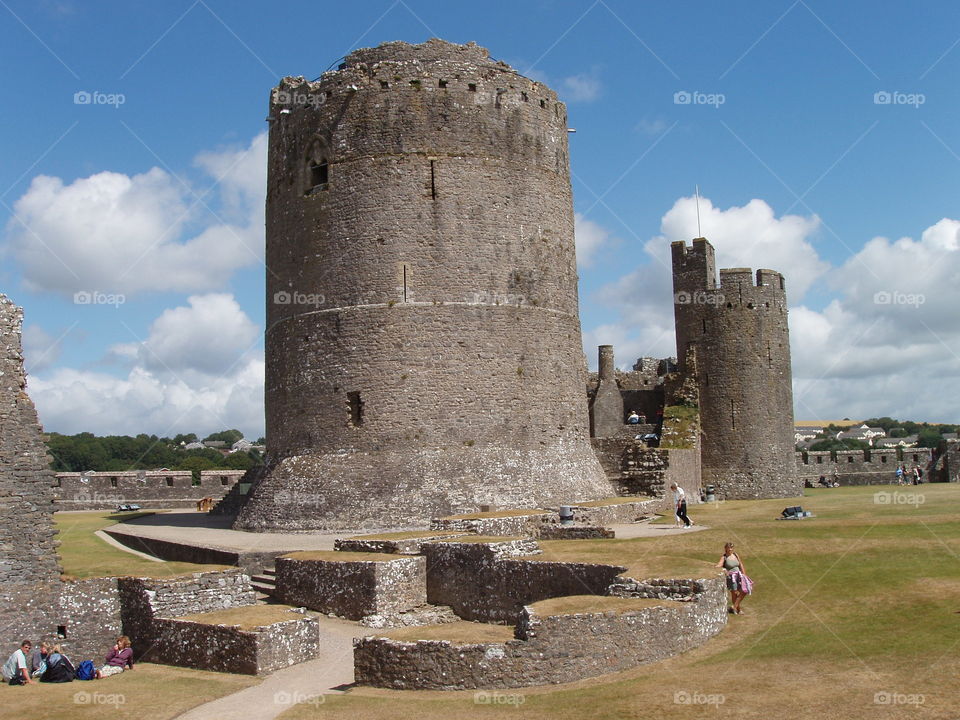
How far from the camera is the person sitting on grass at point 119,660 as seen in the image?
14.6 m

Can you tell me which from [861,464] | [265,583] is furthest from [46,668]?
[861,464]

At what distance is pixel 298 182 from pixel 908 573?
18.2 m

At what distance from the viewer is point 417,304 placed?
953 inches

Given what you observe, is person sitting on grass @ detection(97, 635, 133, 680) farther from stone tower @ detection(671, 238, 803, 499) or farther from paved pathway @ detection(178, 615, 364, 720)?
stone tower @ detection(671, 238, 803, 499)

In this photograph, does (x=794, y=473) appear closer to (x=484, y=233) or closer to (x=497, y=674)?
(x=484, y=233)

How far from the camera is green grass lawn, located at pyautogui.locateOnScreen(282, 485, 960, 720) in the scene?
9641 mm

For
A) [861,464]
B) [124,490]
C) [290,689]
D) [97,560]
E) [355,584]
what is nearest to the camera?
[290,689]

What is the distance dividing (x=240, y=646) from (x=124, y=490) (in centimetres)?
2618

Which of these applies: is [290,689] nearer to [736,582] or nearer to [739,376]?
[736,582]

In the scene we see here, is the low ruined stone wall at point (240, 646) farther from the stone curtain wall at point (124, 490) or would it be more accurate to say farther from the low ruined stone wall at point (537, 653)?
the stone curtain wall at point (124, 490)

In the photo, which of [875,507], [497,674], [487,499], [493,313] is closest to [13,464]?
[497,674]

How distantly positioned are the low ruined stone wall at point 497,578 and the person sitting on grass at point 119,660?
201 inches

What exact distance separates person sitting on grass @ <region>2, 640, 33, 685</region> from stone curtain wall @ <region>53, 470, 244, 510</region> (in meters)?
23.7

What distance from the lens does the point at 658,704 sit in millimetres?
9945
